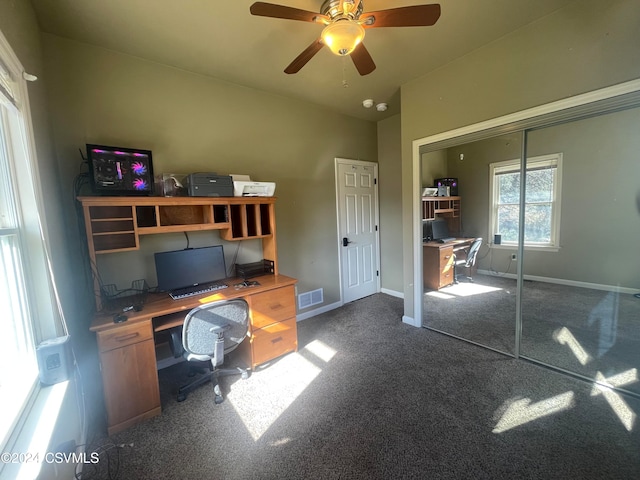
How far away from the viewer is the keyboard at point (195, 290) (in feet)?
7.24

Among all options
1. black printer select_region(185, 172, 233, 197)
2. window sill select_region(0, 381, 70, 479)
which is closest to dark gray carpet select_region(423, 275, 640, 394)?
black printer select_region(185, 172, 233, 197)

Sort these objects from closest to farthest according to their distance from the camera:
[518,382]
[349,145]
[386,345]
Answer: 1. [518,382]
2. [386,345]
3. [349,145]

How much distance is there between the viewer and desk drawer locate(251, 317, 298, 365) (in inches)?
92.8

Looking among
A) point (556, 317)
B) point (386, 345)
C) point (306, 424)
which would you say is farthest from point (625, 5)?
point (306, 424)

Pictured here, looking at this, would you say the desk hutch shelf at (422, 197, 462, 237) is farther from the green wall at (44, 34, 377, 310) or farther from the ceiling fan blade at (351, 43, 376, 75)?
the ceiling fan blade at (351, 43, 376, 75)

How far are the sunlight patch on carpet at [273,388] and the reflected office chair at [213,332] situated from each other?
0.20 m

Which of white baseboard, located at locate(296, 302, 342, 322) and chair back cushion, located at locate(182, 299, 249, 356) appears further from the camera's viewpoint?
white baseboard, located at locate(296, 302, 342, 322)

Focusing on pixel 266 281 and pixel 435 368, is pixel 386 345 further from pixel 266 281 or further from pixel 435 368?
pixel 266 281

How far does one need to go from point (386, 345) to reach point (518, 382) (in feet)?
3.65

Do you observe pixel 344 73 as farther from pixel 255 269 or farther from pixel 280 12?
pixel 255 269

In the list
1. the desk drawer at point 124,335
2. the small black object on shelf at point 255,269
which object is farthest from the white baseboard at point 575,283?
the desk drawer at point 124,335

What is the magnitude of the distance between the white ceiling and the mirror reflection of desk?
75.0 inches

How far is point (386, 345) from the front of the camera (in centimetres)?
275

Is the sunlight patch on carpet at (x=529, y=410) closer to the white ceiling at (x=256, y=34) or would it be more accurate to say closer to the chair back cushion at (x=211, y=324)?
the chair back cushion at (x=211, y=324)
